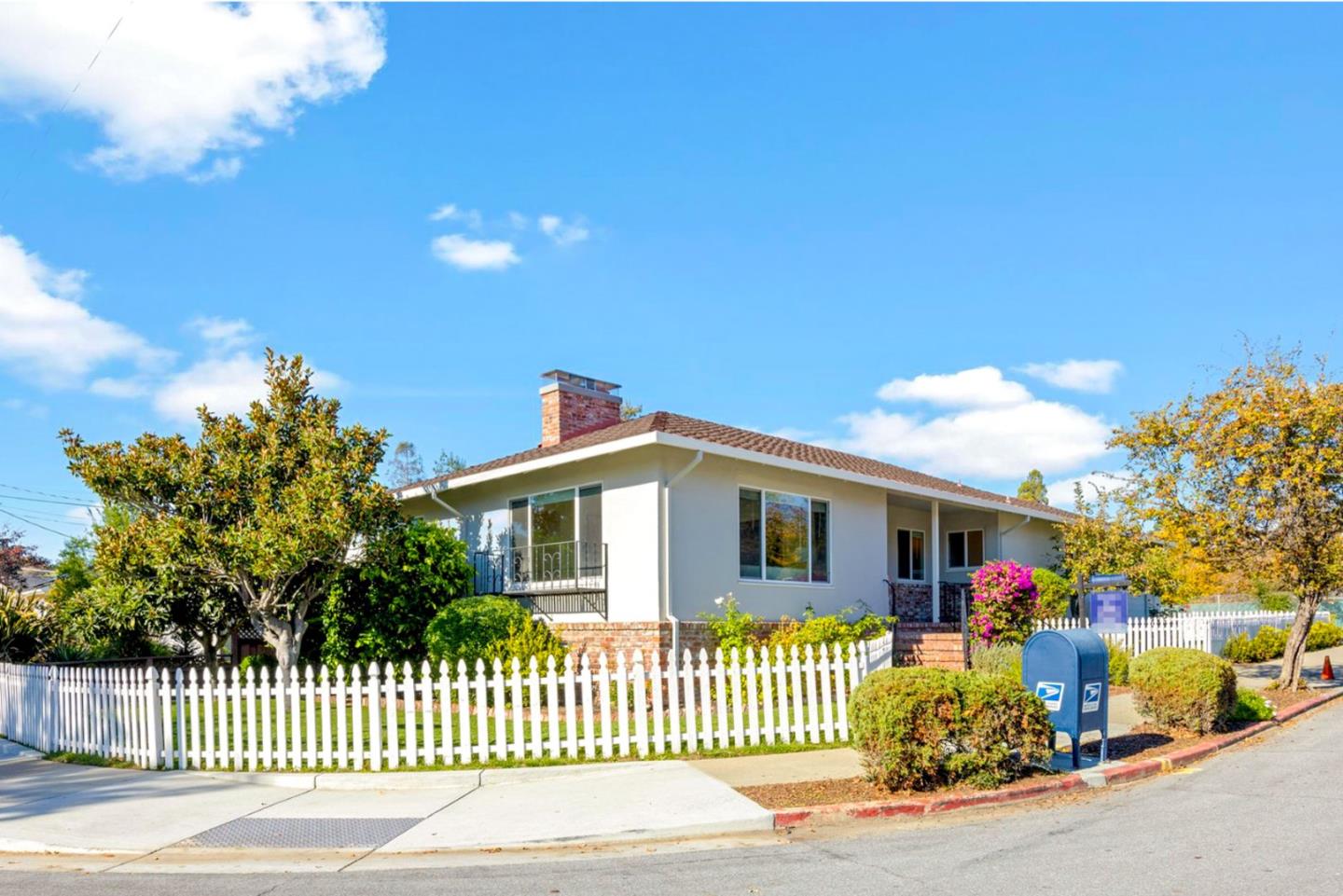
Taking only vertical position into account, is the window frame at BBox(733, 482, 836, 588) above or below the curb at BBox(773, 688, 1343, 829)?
above

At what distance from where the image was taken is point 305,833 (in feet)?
28.2

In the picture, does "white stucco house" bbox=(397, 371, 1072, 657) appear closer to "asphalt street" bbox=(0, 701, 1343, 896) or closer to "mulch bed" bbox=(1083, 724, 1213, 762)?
"mulch bed" bbox=(1083, 724, 1213, 762)

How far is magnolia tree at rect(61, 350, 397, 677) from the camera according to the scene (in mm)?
15031

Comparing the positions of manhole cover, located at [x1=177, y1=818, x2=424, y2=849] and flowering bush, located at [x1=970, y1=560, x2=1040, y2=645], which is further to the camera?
flowering bush, located at [x1=970, y1=560, x2=1040, y2=645]

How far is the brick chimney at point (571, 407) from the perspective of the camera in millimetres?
21141

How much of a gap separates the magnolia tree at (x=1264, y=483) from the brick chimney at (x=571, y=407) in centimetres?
1030

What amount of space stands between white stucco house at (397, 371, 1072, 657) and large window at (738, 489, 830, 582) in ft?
0.09

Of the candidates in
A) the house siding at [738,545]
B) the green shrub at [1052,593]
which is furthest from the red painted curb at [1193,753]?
the green shrub at [1052,593]

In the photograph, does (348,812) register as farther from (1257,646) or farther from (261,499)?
(1257,646)

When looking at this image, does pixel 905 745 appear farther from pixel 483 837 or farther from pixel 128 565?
pixel 128 565

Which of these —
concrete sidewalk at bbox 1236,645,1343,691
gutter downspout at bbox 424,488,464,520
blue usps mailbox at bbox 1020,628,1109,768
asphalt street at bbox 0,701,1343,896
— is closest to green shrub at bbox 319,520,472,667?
gutter downspout at bbox 424,488,464,520

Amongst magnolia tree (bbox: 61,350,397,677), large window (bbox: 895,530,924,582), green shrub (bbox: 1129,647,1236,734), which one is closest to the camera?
green shrub (bbox: 1129,647,1236,734)

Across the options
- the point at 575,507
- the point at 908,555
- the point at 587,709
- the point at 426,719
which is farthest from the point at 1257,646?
the point at 426,719

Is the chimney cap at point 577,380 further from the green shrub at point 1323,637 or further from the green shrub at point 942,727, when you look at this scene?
the green shrub at point 1323,637
